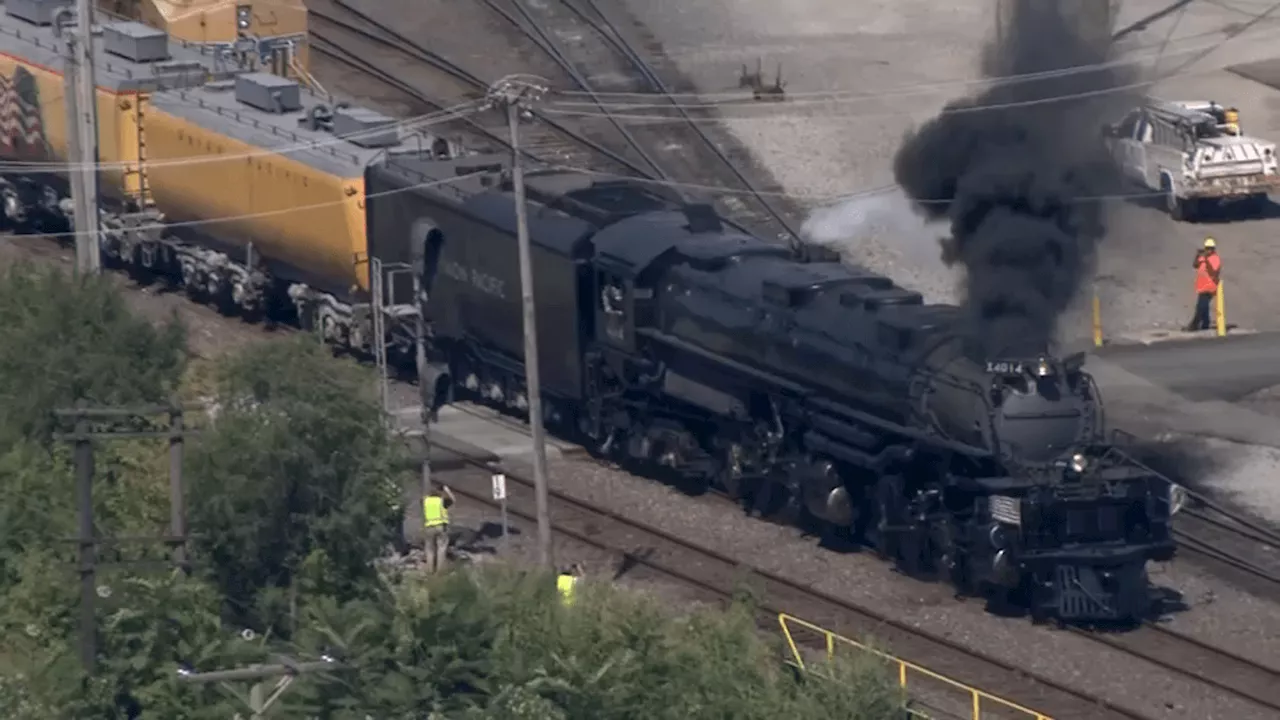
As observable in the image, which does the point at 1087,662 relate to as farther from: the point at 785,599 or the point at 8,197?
the point at 8,197

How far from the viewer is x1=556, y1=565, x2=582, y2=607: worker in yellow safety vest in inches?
898

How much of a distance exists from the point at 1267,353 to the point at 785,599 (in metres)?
14.5

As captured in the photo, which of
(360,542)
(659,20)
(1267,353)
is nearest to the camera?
(360,542)

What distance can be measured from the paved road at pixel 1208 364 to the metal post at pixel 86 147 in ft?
53.1

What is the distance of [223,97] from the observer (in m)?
41.8

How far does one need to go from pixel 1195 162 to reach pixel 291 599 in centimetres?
2764

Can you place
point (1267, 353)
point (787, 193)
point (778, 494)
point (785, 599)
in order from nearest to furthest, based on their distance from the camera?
point (785, 599) → point (778, 494) → point (1267, 353) → point (787, 193)

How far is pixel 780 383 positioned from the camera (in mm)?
31203

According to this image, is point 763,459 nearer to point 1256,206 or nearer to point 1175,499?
point 1175,499

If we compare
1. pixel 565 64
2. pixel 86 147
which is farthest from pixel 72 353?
pixel 565 64

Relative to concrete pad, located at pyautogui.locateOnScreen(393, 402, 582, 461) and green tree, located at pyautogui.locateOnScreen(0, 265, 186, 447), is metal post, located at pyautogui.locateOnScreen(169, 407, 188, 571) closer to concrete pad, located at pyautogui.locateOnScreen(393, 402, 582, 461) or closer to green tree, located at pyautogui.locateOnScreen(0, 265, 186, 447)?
green tree, located at pyautogui.locateOnScreen(0, 265, 186, 447)

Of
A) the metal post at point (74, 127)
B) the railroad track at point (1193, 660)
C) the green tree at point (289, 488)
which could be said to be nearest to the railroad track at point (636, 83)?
the metal post at point (74, 127)

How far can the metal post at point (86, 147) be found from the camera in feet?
114

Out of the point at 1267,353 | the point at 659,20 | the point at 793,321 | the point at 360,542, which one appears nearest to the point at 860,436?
the point at 793,321
